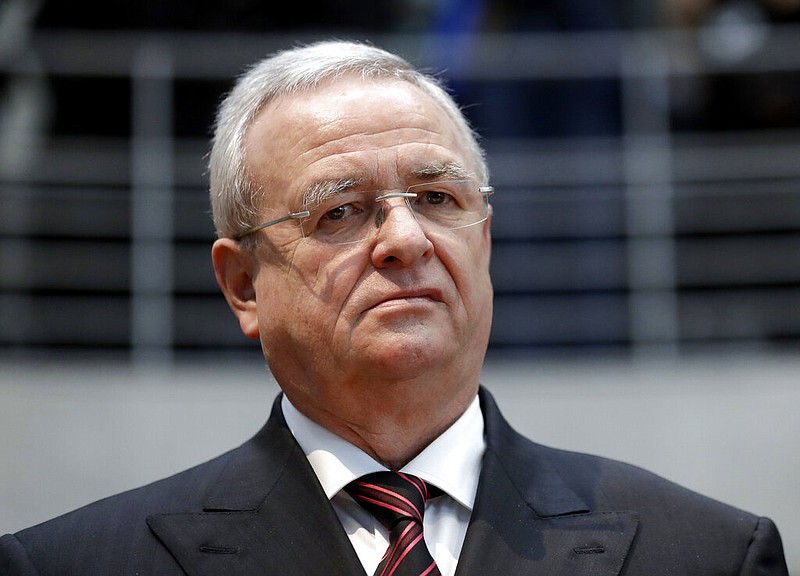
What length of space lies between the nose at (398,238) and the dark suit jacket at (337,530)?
1.25 ft

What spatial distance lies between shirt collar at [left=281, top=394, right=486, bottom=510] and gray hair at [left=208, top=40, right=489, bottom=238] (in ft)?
1.36

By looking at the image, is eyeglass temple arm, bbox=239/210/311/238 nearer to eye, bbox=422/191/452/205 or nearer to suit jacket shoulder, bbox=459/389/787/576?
eye, bbox=422/191/452/205

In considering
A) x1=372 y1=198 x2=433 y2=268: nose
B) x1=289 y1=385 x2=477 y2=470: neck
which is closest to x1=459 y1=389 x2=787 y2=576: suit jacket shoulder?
x1=289 y1=385 x2=477 y2=470: neck

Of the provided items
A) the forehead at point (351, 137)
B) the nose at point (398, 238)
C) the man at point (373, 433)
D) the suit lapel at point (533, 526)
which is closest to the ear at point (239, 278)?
the man at point (373, 433)

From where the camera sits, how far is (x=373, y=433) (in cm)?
211

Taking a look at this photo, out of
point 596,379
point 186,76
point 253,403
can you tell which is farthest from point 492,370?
point 186,76

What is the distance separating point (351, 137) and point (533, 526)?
0.75 metres

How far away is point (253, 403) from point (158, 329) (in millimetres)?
784

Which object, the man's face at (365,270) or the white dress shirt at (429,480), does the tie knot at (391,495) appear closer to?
the white dress shirt at (429,480)

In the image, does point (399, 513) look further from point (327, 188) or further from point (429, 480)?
point (327, 188)

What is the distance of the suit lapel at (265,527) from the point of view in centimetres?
199

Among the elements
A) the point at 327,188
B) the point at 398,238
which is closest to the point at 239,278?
the point at 327,188

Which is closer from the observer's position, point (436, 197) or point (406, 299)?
point (406, 299)

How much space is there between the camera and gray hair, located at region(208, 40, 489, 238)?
2.25m
